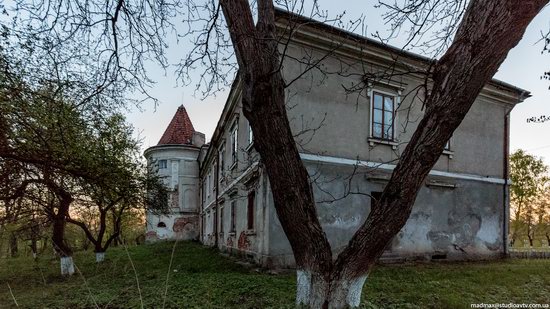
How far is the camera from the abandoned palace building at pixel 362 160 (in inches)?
385

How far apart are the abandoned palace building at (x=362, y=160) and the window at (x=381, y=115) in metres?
0.03

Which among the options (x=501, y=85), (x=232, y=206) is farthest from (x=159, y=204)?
(x=501, y=85)

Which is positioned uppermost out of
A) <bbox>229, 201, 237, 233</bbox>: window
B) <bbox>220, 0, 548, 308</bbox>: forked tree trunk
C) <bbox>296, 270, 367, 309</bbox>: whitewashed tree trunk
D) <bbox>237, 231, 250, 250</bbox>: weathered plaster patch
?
<bbox>220, 0, 548, 308</bbox>: forked tree trunk

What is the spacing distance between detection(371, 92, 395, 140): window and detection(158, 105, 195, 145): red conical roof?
20651 mm

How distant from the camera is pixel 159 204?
13734mm

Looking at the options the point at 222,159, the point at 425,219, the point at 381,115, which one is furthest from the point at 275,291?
the point at 222,159

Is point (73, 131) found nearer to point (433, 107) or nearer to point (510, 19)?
point (433, 107)

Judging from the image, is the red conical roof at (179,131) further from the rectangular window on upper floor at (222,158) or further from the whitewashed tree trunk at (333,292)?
the whitewashed tree trunk at (333,292)

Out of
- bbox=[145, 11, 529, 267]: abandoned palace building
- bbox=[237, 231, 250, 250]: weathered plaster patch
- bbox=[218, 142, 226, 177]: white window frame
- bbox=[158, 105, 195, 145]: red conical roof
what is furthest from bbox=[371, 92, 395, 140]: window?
bbox=[158, 105, 195, 145]: red conical roof

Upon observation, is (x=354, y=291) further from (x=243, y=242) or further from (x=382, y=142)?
(x=243, y=242)

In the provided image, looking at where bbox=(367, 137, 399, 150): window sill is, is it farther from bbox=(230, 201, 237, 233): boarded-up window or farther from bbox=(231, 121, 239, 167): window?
bbox=(230, 201, 237, 233): boarded-up window

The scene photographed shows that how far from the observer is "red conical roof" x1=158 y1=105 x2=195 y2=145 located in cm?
2897

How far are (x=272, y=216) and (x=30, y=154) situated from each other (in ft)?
18.3

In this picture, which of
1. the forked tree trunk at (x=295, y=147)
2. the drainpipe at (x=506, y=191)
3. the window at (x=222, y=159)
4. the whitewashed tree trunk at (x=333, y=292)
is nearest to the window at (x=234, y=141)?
the window at (x=222, y=159)
